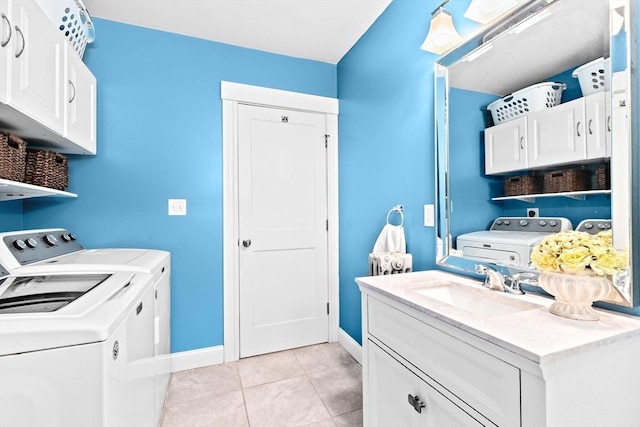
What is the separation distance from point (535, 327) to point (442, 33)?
1.35 metres

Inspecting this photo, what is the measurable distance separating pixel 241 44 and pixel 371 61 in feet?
3.47

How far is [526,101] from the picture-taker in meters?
1.15

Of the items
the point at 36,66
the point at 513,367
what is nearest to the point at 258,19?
the point at 36,66

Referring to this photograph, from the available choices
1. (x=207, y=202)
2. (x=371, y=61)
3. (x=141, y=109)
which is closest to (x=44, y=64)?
(x=141, y=109)

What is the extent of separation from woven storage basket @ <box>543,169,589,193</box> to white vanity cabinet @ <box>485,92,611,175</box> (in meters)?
0.04

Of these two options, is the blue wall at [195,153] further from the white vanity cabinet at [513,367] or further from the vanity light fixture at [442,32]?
the white vanity cabinet at [513,367]

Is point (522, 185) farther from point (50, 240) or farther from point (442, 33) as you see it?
point (50, 240)

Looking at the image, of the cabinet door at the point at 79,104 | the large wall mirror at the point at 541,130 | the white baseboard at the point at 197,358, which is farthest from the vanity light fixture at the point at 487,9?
the white baseboard at the point at 197,358

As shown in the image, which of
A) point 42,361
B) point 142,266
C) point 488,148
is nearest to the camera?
point 42,361

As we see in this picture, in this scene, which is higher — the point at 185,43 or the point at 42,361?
the point at 185,43

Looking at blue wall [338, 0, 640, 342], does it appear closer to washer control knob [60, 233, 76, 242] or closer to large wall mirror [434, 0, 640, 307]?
large wall mirror [434, 0, 640, 307]

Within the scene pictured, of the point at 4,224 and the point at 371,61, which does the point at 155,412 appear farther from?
the point at 371,61

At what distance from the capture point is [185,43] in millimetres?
2291

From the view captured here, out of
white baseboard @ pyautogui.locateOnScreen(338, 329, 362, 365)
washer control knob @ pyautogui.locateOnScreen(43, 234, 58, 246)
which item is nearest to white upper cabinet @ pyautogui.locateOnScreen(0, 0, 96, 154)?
washer control knob @ pyautogui.locateOnScreen(43, 234, 58, 246)
